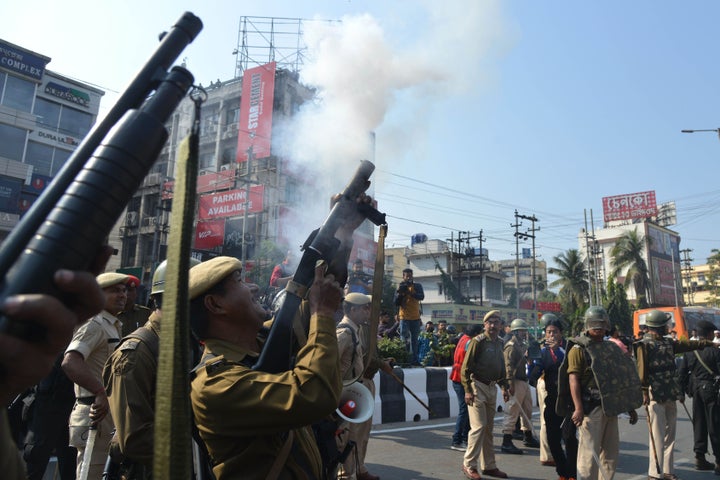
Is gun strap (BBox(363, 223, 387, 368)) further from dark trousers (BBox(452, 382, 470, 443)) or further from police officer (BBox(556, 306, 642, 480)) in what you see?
dark trousers (BBox(452, 382, 470, 443))

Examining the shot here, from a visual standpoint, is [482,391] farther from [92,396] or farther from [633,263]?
[633,263]

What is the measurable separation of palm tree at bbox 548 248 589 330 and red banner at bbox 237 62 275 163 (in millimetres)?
35212

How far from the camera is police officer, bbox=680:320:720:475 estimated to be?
6.54 meters

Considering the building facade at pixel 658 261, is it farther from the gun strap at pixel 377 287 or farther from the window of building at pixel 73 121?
the gun strap at pixel 377 287

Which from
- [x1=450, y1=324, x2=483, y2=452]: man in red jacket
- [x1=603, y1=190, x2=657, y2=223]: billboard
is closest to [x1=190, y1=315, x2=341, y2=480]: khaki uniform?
[x1=450, y1=324, x2=483, y2=452]: man in red jacket

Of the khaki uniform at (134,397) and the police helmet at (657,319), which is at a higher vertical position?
the police helmet at (657,319)

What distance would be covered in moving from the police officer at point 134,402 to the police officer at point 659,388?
18.5ft

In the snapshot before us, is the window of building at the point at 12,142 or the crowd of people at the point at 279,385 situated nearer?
the crowd of people at the point at 279,385

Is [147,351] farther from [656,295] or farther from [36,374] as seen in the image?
[656,295]

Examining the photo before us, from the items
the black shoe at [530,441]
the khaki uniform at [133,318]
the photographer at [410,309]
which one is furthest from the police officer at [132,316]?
the photographer at [410,309]

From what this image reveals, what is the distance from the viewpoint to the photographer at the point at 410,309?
34.2 ft

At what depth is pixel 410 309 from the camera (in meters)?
10.9

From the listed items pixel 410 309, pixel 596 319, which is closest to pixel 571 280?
pixel 410 309

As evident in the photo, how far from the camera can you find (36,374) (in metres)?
0.77
